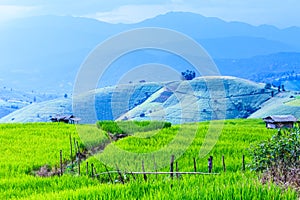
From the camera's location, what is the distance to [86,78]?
9461 mm

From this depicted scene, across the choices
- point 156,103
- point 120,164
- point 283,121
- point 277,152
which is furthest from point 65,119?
point 277,152

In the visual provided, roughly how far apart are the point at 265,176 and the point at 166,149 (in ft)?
17.2

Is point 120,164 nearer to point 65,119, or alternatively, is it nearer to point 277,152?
point 277,152

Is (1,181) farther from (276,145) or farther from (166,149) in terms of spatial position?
(276,145)

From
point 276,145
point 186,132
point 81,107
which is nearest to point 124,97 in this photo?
point 81,107

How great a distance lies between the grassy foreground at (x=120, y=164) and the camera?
5102 millimetres

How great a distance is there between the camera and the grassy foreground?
201 inches

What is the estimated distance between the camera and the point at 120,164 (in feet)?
31.3

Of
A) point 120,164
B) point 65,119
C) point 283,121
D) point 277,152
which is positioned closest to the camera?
point 277,152

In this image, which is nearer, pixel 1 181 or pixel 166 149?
pixel 1 181

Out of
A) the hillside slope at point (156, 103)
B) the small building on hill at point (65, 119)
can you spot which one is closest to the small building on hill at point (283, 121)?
the hillside slope at point (156, 103)

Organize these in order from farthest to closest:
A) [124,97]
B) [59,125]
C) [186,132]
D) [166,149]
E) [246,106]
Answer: [246,106], [59,125], [186,132], [124,97], [166,149]

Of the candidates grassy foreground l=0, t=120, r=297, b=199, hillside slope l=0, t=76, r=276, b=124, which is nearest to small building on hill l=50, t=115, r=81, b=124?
grassy foreground l=0, t=120, r=297, b=199

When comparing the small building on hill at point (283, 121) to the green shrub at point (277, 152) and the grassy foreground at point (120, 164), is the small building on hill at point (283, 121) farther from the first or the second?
the green shrub at point (277, 152)
